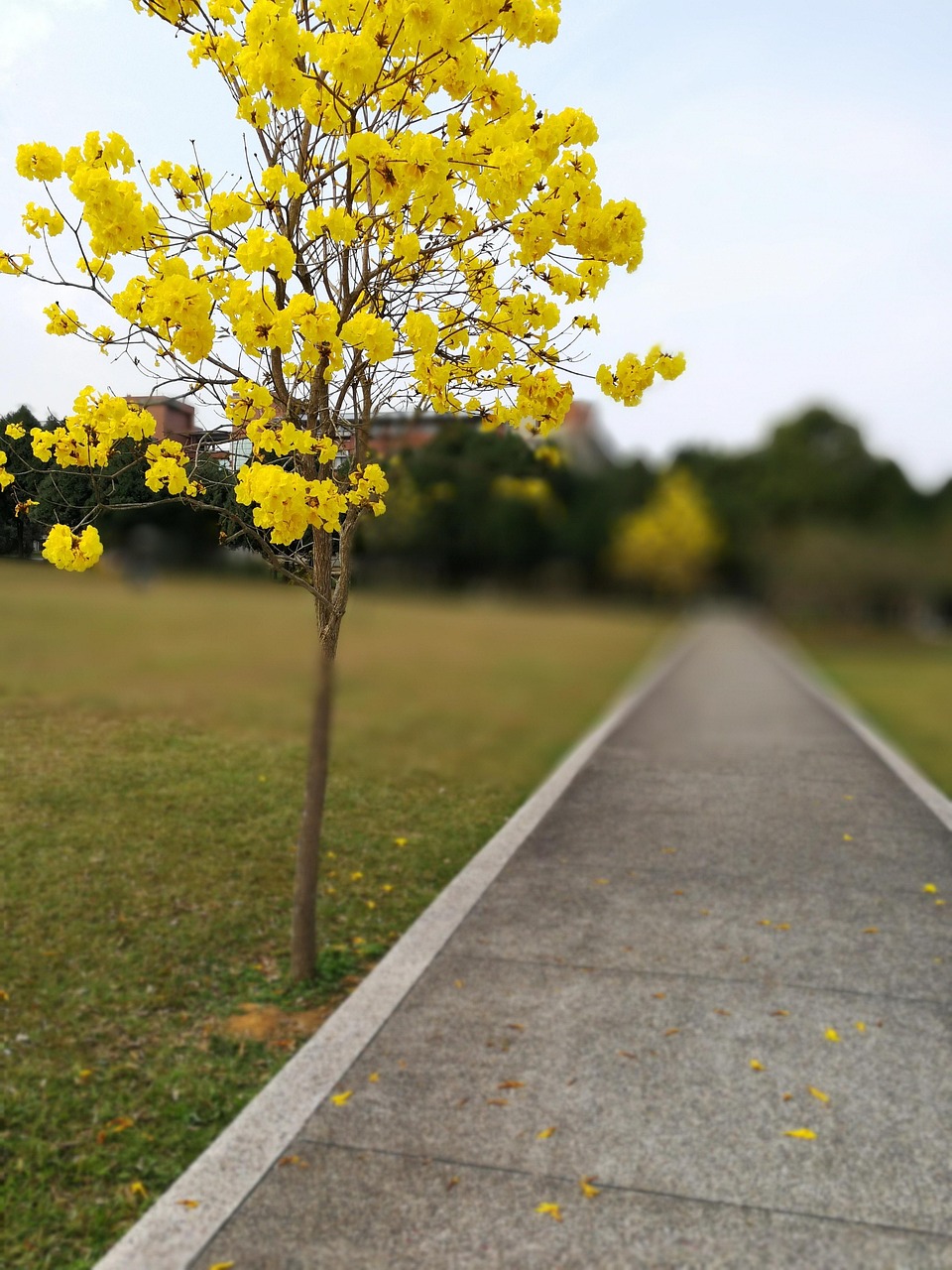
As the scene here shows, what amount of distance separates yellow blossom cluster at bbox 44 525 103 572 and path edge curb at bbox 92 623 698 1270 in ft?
7.19

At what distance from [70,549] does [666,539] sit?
2122 inches

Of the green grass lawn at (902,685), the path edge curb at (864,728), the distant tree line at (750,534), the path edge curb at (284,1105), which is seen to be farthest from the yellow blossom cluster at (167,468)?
the distant tree line at (750,534)

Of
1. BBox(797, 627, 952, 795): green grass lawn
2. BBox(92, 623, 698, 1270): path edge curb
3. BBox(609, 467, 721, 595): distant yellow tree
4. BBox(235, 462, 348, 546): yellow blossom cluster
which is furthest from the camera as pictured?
BBox(609, 467, 721, 595): distant yellow tree

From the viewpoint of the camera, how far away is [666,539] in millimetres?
56781

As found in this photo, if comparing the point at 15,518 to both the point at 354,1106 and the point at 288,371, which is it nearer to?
the point at 288,371

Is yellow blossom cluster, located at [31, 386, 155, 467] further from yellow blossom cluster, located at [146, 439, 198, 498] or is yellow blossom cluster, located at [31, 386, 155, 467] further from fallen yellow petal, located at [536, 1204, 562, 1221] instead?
fallen yellow petal, located at [536, 1204, 562, 1221]

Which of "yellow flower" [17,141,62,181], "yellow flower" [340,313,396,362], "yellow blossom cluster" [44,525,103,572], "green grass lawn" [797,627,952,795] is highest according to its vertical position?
"yellow flower" [17,141,62,181]

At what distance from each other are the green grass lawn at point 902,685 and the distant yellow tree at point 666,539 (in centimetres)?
1052

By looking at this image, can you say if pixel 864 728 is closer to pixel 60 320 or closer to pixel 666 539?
pixel 60 320

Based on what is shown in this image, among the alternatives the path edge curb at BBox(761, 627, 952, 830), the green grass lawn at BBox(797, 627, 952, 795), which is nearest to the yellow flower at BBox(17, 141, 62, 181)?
the path edge curb at BBox(761, 627, 952, 830)

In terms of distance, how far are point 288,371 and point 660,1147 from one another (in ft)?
11.3

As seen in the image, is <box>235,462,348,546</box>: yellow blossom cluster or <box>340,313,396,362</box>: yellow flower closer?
<box>235,462,348,546</box>: yellow blossom cluster

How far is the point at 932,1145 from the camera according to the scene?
154 inches

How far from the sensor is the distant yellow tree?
185 ft
